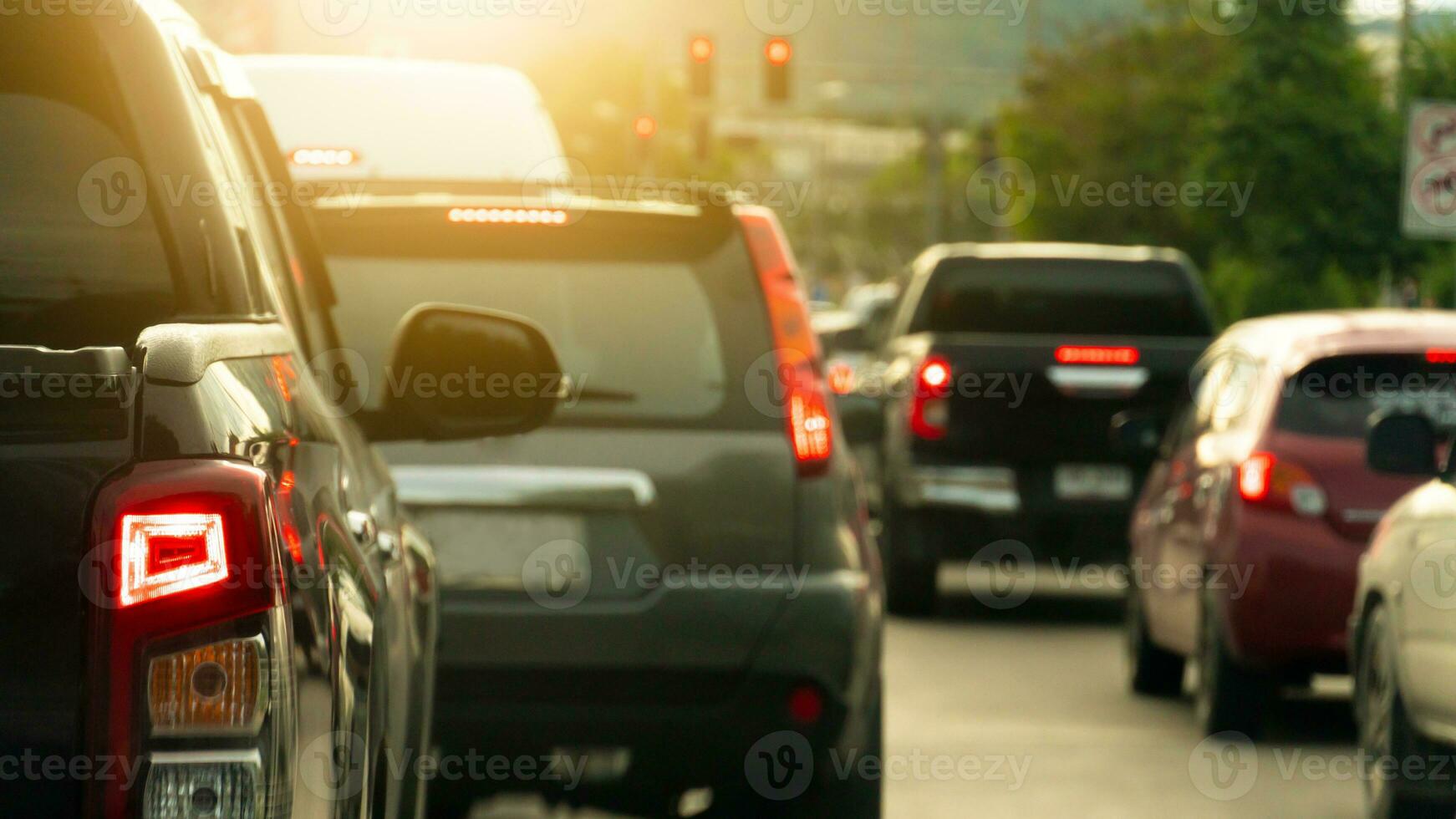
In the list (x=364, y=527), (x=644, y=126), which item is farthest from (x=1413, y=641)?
(x=644, y=126)

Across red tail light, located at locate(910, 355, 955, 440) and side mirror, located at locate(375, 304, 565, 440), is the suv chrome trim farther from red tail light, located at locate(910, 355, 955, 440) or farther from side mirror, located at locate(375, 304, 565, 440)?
red tail light, located at locate(910, 355, 955, 440)

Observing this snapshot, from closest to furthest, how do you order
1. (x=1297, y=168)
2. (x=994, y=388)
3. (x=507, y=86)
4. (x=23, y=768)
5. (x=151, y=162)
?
(x=23, y=768) → (x=151, y=162) → (x=507, y=86) → (x=994, y=388) → (x=1297, y=168)

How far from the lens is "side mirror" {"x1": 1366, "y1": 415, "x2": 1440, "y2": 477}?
736 centimetres

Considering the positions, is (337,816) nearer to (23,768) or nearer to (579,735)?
(23,768)

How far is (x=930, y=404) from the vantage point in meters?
14.6

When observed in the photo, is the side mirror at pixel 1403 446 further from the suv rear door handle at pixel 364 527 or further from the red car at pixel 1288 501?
the suv rear door handle at pixel 364 527

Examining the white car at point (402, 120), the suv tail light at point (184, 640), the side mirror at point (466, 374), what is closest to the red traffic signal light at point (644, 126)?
the white car at point (402, 120)

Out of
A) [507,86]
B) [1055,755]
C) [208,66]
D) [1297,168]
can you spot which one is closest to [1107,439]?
[507,86]

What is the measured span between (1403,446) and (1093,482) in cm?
739

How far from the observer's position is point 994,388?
14.5m

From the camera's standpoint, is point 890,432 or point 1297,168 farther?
point 1297,168

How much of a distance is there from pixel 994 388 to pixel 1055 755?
5.36 meters

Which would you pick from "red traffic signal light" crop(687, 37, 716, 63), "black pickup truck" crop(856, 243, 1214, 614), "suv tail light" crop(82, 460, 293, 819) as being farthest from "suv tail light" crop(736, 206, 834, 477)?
"red traffic signal light" crop(687, 37, 716, 63)

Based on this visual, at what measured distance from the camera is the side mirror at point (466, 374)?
4594 millimetres
